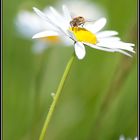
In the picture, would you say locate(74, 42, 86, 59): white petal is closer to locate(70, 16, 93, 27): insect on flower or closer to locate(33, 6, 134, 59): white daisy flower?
locate(33, 6, 134, 59): white daisy flower

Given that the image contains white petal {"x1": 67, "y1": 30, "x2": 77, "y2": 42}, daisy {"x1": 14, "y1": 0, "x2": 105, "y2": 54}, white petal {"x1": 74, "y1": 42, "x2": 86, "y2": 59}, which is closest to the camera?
white petal {"x1": 74, "y1": 42, "x2": 86, "y2": 59}

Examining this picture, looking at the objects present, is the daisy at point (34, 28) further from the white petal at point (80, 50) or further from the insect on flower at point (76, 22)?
the white petal at point (80, 50)

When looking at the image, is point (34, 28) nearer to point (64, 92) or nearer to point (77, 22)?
point (64, 92)

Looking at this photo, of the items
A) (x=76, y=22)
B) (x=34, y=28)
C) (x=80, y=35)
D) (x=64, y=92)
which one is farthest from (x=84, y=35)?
(x=64, y=92)

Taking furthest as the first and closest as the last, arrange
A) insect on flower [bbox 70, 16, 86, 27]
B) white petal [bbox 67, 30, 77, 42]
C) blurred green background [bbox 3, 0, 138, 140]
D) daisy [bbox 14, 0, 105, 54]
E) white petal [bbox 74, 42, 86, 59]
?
daisy [bbox 14, 0, 105, 54] < blurred green background [bbox 3, 0, 138, 140] < insect on flower [bbox 70, 16, 86, 27] < white petal [bbox 67, 30, 77, 42] < white petal [bbox 74, 42, 86, 59]

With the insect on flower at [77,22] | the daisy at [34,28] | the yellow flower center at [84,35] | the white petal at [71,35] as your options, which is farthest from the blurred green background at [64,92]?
the white petal at [71,35]

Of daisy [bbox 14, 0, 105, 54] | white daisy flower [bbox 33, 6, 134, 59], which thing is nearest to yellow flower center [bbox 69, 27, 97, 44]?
white daisy flower [bbox 33, 6, 134, 59]

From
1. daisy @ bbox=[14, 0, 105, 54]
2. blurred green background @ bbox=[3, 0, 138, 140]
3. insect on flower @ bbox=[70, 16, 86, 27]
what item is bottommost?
blurred green background @ bbox=[3, 0, 138, 140]
